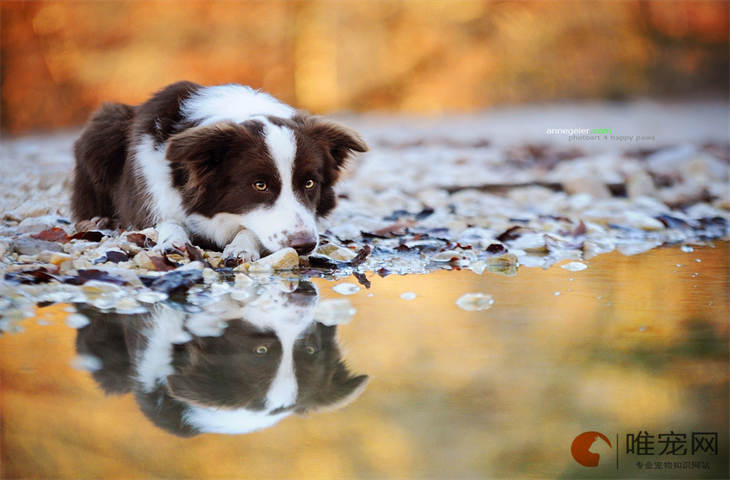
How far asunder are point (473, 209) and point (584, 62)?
8.54 meters

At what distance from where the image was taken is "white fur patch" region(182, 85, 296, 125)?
9.68 feet

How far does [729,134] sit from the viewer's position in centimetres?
964

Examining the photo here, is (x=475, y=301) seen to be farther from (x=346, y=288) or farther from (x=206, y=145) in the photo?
(x=206, y=145)

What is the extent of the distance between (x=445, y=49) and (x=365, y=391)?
10766 millimetres

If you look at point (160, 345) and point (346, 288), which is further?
point (346, 288)

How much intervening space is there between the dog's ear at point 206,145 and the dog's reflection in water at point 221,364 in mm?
710

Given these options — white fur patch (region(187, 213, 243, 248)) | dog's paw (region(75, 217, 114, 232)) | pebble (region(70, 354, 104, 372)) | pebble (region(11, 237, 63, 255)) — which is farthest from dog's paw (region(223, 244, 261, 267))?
pebble (region(70, 354, 104, 372))

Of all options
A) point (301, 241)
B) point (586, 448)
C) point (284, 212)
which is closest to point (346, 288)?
point (301, 241)

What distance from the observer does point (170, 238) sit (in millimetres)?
2846

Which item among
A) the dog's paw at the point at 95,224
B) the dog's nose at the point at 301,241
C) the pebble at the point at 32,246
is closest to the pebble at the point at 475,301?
the dog's nose at the point at 301,241

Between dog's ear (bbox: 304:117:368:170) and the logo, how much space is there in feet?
5.91

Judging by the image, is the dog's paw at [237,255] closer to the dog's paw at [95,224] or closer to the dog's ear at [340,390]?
the dog's paw at [95,224]

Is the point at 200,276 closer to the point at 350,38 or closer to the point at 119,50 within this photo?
the point at 119,50

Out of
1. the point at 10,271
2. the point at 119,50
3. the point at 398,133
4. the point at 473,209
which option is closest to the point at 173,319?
the point at 10,271
